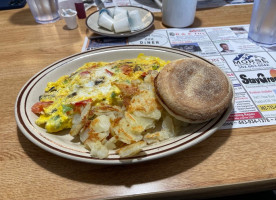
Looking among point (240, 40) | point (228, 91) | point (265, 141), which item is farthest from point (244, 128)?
point (240, 40)

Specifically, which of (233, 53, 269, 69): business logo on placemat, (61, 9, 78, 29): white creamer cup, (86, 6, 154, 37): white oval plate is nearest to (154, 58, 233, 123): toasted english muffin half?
(233, 53, 269, 69): business logo on placemat

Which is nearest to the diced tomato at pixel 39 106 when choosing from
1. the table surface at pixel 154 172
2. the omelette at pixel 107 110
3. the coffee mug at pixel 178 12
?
the omelette at pixel 107 110

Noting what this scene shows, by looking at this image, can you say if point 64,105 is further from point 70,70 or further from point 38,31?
point 38,31

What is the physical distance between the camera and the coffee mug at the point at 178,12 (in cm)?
164

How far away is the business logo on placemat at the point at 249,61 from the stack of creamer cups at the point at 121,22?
782mm

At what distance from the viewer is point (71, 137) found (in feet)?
2.93

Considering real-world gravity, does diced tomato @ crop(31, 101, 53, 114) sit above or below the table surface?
above

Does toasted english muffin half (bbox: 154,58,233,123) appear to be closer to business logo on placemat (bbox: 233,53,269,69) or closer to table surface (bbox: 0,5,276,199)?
table surface (bbox: 0,5,276,199)

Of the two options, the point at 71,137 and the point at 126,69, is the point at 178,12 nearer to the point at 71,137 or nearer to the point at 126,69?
the point at 126,69

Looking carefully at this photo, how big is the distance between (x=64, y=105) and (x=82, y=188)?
15.4 inches

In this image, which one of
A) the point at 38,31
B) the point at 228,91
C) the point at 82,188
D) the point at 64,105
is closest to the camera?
the point at 82,188

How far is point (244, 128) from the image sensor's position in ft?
3.01

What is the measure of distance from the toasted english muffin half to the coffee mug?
0.92 m

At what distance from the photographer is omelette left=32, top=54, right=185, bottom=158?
2.52 feet
